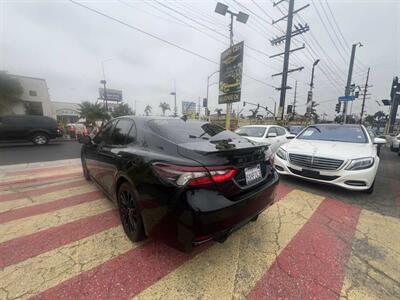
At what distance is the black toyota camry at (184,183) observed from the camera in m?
1.64

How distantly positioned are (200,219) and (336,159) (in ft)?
11.0

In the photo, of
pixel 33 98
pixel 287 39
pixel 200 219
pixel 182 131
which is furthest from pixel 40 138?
pixel 287 39

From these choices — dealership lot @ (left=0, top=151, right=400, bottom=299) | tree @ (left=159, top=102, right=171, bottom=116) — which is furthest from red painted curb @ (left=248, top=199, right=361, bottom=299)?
tree @ (left=159, top=102, right=171, bottom=116)

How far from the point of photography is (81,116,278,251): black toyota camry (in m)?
1.64

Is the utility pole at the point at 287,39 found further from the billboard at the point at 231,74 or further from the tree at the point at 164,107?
the tree at the point at 164,107

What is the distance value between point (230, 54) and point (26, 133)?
1212 centimetres

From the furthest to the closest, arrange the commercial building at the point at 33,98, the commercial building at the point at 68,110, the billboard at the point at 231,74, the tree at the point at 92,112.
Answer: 1. the commercial building at the point at 68,110
2. the tree at the point at 92,112
3. the commercial building at the point at 33,98
4. the billboard at the point at 231,74

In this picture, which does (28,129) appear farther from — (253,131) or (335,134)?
(335,134)

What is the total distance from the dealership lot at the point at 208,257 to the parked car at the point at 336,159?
21.0 inches

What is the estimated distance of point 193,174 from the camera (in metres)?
1.66

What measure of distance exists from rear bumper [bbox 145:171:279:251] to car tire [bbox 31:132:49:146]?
13084 millimetres

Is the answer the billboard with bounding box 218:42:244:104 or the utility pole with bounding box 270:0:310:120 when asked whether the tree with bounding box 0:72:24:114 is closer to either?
the billboard with bounding box 218:42:244:104

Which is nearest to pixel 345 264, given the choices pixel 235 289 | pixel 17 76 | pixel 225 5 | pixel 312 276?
pixel 312 276

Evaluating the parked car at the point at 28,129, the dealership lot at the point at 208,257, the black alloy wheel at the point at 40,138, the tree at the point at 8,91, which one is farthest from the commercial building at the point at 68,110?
the dealership lot at the point at 208,257
